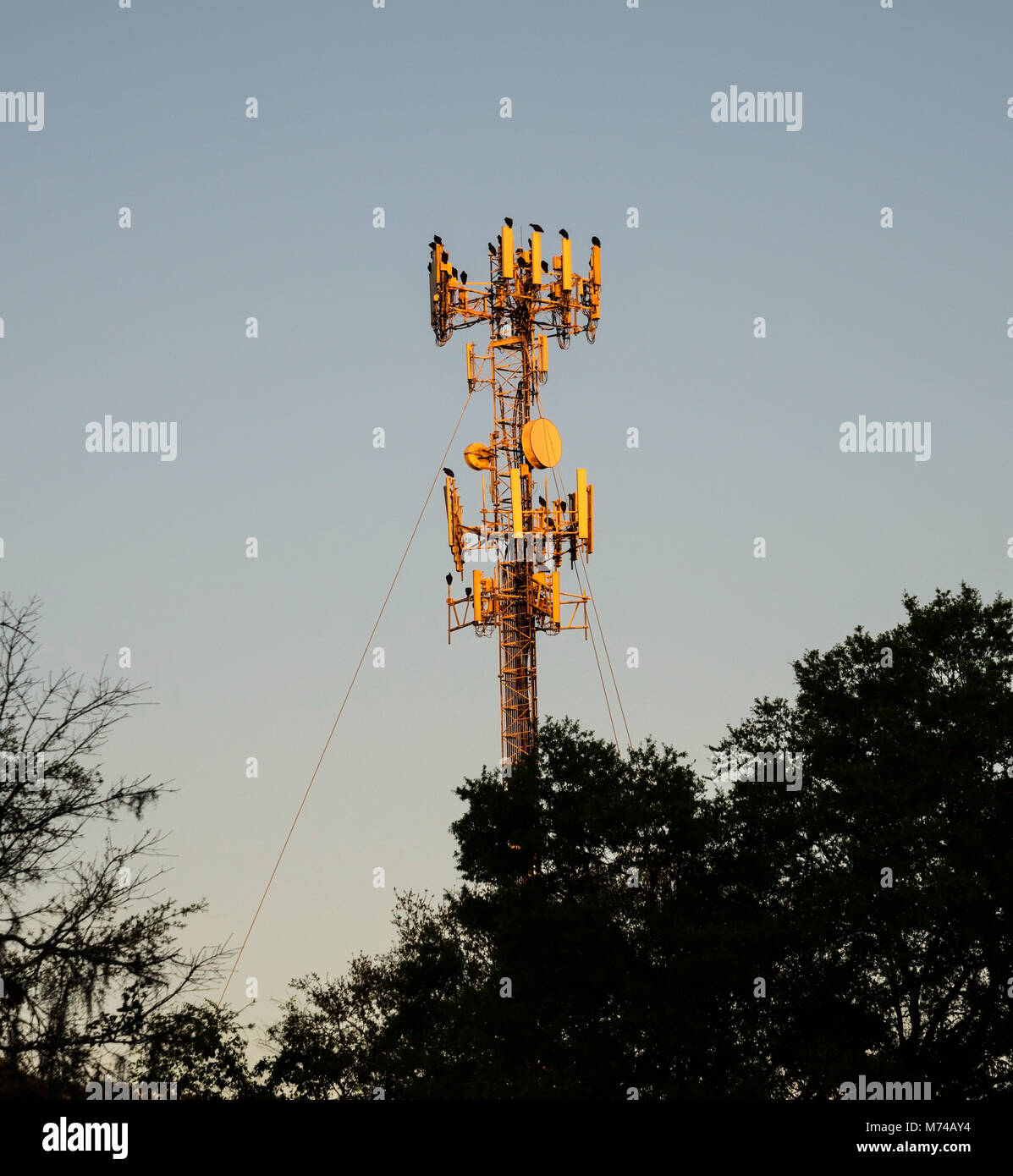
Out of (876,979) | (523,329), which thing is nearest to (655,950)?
(876,979)

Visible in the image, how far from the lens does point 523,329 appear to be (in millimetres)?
46438

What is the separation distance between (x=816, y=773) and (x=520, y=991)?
890cm

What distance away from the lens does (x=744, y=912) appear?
35812 millimetres

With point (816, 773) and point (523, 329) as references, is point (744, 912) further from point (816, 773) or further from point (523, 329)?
point (523, 329)
